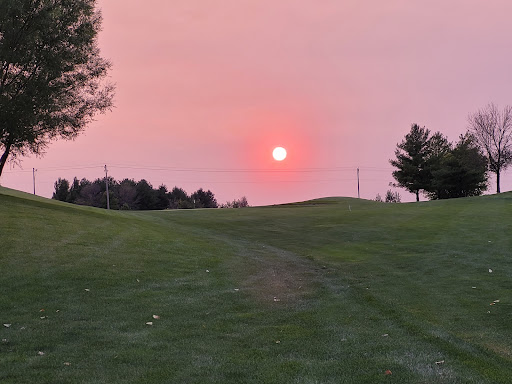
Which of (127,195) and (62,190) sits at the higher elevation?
(62,190)

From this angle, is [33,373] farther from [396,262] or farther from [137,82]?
[137,82]

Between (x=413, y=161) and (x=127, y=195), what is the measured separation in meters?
70.1

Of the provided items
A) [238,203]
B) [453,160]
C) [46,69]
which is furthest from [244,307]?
[238,203]

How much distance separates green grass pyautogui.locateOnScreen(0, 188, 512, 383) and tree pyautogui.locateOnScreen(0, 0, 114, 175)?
8.60 m

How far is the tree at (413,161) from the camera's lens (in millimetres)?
87812

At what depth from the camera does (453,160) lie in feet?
261

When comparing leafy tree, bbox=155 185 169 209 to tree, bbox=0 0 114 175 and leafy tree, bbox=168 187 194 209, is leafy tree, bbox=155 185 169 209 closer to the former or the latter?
leafy tree, bbox=168 187 194 209

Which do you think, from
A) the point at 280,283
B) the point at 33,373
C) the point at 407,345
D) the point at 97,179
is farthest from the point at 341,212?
the point at 97,179

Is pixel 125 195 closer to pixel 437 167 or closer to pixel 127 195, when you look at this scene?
pixel 127 195

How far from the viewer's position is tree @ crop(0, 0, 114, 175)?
27.6m

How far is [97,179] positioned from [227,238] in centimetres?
11757

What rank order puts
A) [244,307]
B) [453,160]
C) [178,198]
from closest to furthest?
1. [244,307]
2. [453,160]
3. [178,198]

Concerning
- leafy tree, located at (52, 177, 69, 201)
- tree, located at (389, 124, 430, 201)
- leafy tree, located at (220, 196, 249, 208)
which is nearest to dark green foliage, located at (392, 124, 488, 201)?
tree, located at (389, 124, 430, 201)

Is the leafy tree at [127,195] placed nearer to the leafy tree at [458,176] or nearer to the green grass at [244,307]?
the leafy tree at [458,176]
